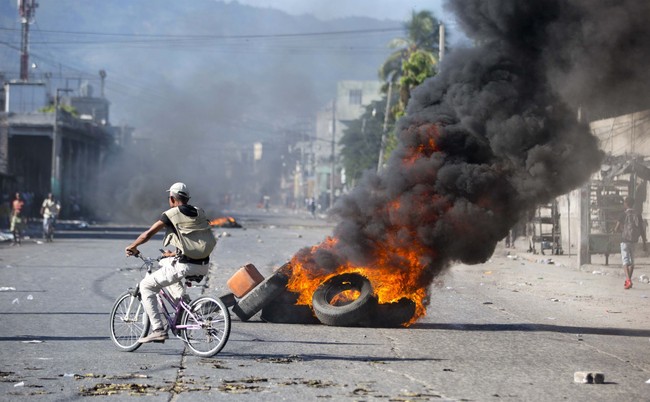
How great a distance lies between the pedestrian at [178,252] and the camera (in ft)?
33.2

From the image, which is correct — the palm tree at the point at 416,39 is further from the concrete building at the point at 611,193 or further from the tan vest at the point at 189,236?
the tan vest at the point at 189,236

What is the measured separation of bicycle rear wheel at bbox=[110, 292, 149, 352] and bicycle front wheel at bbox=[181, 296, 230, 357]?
0.52m

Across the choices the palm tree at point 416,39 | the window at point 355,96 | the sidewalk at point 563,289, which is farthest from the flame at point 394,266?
the window at point 355,96

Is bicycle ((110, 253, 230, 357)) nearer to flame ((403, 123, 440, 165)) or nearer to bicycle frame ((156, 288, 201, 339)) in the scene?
bicycle frame ((156, 288, 201, 339))

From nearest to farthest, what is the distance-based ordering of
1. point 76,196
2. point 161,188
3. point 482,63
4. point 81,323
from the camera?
point 81,323 < point 482,63 < point 161,188 < point 76,196

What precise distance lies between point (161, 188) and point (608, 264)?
155ft

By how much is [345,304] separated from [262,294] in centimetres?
116

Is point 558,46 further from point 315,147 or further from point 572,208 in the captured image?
point 315,147

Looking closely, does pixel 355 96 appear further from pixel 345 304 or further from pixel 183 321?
pixel 183 321

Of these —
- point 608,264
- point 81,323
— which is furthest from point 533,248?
point 81,323

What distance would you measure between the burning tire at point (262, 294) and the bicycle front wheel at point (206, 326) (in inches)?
112

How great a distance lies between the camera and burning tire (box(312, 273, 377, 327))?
12781 mm

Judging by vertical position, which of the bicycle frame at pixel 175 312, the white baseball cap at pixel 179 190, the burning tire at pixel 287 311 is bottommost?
the burning tire at pixel 287 311

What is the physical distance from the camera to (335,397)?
807 cm
